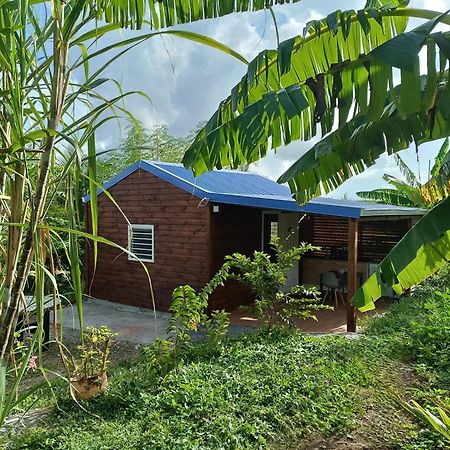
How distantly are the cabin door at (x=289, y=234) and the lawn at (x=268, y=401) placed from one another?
18.1 feet

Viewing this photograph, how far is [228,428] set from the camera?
3645mm

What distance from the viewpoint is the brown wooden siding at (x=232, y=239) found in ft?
31.5

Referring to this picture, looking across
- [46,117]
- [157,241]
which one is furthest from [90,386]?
[157,241]

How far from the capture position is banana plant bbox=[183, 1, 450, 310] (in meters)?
2.16

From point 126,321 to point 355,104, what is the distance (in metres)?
8.25

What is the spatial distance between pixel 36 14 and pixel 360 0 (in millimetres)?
3091

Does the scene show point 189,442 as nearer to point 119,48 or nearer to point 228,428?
point 228,428

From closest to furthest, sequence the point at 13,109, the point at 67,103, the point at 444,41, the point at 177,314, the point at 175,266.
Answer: the point at 13,109 → the point at 67,103 → the point at 444,41 → the point at 177,314 → the point at 175,266

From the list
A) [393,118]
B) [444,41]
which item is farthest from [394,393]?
[444,41]

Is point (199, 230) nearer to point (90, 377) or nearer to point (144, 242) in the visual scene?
point (144, 242)

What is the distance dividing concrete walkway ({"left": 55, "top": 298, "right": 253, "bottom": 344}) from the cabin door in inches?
129

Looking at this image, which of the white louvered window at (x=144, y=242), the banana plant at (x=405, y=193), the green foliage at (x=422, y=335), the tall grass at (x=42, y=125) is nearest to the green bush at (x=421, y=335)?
the green foliage at (x=422, y=335)

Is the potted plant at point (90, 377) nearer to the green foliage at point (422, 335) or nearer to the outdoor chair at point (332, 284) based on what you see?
the green foliage at point (422, 335)

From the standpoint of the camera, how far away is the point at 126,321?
9.57 metres
